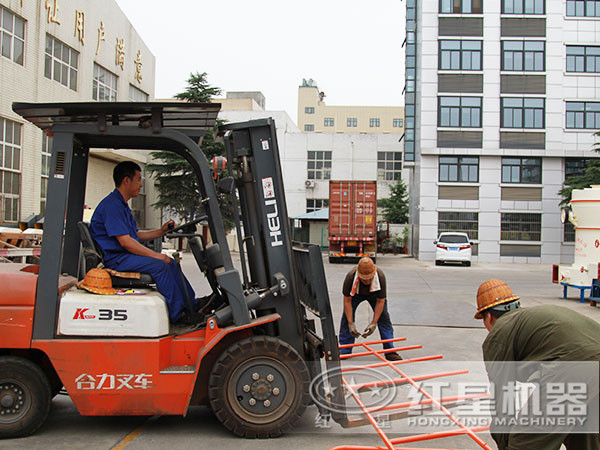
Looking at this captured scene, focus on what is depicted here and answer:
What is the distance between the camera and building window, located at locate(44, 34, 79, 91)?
2522 cm

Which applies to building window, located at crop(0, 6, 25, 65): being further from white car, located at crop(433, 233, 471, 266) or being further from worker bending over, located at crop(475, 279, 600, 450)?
worker bending over, located at crop(475, 279, 600, 450)

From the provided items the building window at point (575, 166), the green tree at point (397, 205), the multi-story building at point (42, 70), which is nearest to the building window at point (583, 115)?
the building window at point (575, 166)

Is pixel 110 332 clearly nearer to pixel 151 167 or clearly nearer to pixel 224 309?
pixel 224 309

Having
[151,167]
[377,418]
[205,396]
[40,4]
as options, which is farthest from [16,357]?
[151,167]

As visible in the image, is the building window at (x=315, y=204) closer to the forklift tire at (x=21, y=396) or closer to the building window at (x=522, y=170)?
the building window at (x=522, y=170)

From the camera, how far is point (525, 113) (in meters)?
36.4

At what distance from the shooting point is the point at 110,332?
4.92 m

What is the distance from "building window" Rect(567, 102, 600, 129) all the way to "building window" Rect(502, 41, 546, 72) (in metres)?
3.15

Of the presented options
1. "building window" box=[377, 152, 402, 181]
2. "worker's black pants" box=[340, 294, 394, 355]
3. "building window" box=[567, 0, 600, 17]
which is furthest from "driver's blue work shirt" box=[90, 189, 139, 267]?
"building window" box=[377, 152, 402, 181]

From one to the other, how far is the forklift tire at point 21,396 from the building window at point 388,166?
49.9 m

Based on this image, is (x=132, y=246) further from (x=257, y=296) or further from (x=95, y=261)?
(x=257, y=296)

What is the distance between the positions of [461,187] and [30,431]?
113 feet

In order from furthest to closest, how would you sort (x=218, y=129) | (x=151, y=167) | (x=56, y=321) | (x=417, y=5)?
(x=417, y=5) → (x=151, y=167) → (x=218, y=129) → (x=56, y=321)

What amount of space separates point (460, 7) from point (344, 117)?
55153mm
